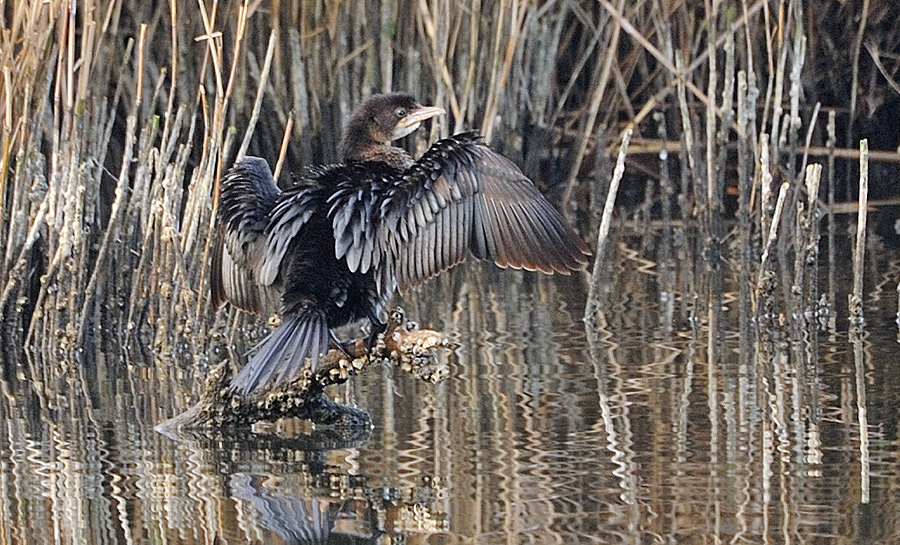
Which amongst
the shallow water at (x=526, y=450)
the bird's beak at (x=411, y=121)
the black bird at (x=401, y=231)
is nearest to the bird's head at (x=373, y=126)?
the bird's beak at (x=411, y=121)

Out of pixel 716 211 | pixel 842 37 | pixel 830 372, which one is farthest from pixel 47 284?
pixel 842 37

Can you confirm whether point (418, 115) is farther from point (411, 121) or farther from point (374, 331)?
point (374, 331)

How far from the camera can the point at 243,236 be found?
4.57m

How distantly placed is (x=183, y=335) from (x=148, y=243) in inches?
13.1

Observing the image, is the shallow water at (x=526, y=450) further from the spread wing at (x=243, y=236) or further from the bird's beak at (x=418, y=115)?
the bird's beak at (x=418, y=115)

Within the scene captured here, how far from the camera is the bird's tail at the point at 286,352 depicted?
13.4ft

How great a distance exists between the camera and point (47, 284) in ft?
17.9

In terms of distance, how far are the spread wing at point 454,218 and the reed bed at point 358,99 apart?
102cm

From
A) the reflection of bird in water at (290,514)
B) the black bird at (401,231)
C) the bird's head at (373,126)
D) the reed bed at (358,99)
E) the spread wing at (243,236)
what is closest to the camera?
the reflection of bird in water at (290,514)

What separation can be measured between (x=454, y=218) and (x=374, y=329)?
0.37m

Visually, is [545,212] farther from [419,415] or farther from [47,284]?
[47,284]

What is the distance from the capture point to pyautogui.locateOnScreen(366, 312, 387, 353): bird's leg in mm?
4117

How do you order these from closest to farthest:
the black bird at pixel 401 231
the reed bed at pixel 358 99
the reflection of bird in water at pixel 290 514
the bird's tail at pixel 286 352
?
the reflection of bird in water at pixel 290 514, the bird's tail at pixel 286 352, the black bird at pixel 401 231, the reed bed at pixel 358 99

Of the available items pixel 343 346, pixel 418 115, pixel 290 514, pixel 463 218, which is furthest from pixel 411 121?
pixel 290 514
